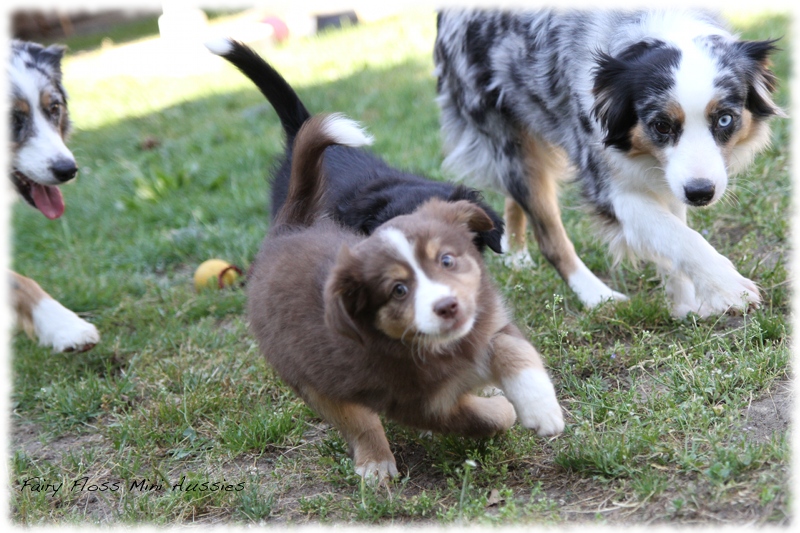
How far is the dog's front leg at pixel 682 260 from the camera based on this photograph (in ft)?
11.3

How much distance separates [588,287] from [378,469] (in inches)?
64.2

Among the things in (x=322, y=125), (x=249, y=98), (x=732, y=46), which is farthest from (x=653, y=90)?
(x=249, y=98)

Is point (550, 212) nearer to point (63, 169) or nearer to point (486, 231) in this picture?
point (486, 231)

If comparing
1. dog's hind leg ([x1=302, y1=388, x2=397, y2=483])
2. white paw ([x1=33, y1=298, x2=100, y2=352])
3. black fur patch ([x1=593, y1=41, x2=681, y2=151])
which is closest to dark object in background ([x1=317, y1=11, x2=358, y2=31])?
white paw ([x1=33, y1=298, x2=100, y2=352])

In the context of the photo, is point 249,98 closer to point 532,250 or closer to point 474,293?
point 532,250

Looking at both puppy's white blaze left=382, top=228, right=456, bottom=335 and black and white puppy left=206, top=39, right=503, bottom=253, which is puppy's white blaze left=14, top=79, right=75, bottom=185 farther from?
puppy's white blaze left=382, top=228, right=456, bottom=335

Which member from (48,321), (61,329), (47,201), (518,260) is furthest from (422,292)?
(47,201)

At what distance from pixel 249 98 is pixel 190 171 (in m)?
2.36

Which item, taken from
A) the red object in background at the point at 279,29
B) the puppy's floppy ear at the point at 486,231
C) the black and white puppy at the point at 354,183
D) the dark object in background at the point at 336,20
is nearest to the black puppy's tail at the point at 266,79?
the black and white puppy at the point at 354,183

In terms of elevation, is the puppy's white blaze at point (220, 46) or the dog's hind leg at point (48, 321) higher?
the puppy's white blaze at point (220, 46)

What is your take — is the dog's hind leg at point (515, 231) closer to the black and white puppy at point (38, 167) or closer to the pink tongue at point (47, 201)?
the black and white puppy at point (38, 167)

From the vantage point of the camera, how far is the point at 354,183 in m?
3.81

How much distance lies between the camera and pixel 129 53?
1178 centimetres

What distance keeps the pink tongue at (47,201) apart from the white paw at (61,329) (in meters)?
0.56
